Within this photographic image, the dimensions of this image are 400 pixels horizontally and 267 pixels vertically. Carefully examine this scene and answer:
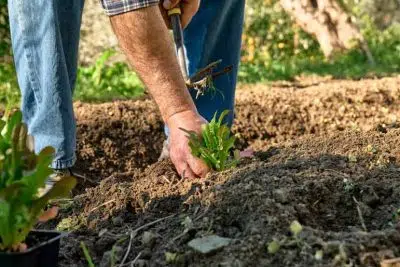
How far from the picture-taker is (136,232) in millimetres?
2348

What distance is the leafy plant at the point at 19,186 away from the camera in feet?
6.43

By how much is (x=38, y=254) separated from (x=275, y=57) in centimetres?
908

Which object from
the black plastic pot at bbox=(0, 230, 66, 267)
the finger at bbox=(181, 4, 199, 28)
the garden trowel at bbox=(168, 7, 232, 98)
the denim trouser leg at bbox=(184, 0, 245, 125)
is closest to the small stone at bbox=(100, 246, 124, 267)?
the black plastic pot at bbox=(0, 230, 66, 267)

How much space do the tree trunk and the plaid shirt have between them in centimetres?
648

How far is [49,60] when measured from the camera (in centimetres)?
345

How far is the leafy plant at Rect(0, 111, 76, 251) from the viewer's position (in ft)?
6.43

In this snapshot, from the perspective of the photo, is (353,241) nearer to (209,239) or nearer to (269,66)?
(209,239)

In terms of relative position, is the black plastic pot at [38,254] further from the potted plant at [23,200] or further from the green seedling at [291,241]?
the green seedling at [291,241]

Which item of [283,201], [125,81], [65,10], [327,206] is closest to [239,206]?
[283,201]

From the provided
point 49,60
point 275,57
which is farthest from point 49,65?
point 275,57

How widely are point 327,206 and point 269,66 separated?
262 inches

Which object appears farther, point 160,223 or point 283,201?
point 160,223

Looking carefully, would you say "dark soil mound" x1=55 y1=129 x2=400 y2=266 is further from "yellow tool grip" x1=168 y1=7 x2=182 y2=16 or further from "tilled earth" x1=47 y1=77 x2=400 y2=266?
"yellow tool grip" x1=168 y1=7 x2=182 y2=16

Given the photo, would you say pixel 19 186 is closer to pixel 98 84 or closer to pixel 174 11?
pixel 174 11
